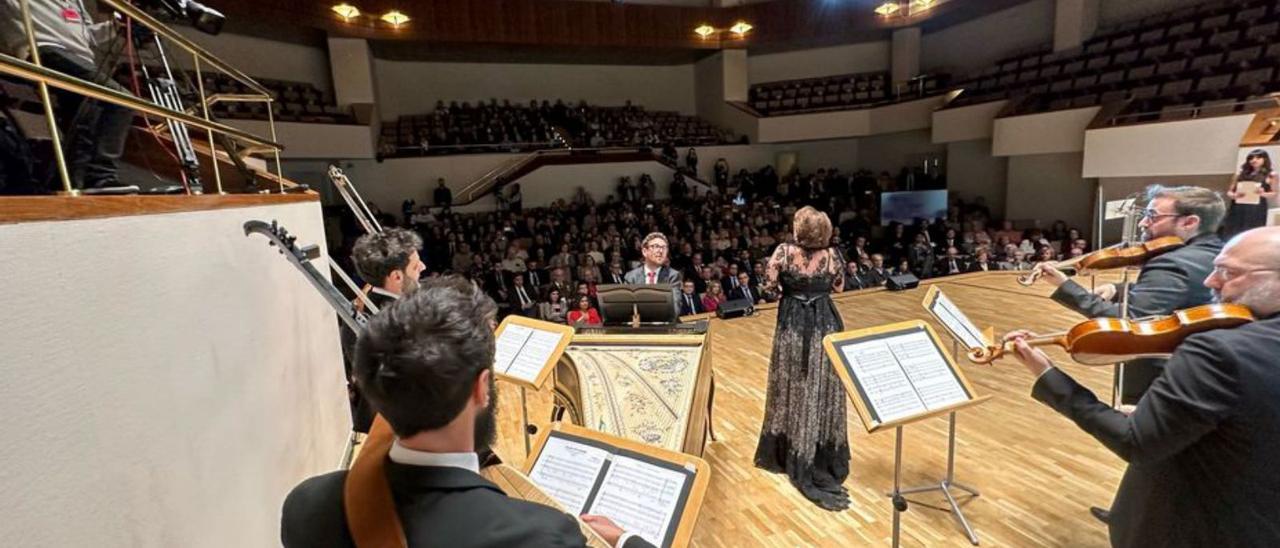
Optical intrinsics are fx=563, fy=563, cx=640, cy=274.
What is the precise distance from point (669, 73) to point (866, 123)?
236 inches

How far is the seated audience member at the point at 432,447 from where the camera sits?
2.82 feet

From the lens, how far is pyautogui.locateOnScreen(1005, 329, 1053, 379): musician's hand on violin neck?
167 cm

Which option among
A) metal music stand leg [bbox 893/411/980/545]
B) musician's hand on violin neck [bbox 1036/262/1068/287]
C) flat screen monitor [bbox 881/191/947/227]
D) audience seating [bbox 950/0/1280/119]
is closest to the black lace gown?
metal music stand leg [bbox 893/411/980/545]

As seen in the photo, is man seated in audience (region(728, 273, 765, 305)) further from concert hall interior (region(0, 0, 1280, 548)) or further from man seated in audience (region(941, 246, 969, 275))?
man seated in audience (region(941, 246, 969, 275))

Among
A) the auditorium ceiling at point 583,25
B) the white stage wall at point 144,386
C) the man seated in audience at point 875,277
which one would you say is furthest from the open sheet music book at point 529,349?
the auditorium ceiling at point 583,25

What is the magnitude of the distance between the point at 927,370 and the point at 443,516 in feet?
6.68

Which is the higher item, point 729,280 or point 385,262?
point 385,262

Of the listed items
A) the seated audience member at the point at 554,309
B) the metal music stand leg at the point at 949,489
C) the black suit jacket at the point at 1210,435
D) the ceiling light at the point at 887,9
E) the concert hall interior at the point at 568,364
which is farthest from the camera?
the ceiling light at the point at 887,9

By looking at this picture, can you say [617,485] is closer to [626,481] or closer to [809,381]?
[626,481]

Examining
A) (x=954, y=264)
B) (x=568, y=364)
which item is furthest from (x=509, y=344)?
(x=954, y=264)

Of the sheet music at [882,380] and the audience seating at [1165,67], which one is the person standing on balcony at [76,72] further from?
the audience seating at [1165,67]

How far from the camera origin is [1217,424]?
4.41ft

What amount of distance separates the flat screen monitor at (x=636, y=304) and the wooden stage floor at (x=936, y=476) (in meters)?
1.04

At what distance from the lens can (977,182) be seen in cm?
1377
